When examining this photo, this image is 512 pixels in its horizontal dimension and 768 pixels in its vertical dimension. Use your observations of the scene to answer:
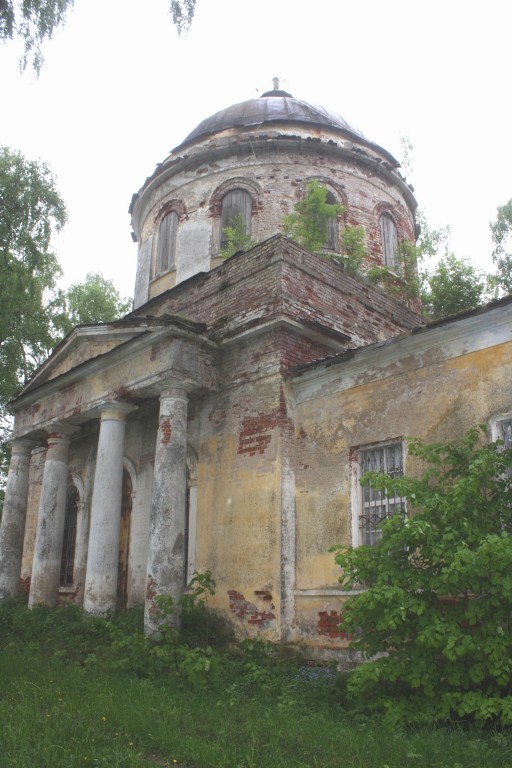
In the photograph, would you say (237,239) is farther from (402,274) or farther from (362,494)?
(362,494)

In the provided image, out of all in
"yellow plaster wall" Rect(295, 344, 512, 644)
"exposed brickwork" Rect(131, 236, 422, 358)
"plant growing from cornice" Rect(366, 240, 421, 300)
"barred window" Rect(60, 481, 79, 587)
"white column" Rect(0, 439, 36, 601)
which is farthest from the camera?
"plant growing from cornice" Rect(366, 240, 421, 300)

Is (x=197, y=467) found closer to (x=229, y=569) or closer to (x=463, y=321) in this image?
(x=229, y=569)

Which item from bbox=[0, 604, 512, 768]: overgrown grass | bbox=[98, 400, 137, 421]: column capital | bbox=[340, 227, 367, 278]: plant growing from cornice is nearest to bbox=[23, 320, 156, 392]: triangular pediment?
bbox=[98, 400, 137, 421]: column capital

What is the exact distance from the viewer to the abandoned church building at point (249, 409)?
812 centimetres

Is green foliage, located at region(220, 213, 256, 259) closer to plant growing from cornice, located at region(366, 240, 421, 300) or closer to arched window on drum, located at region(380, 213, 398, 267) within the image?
plant growing from cornice, located at region(366, 240, 421, 300)

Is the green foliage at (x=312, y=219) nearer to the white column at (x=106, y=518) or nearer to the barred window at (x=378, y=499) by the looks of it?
the white column at (x=106, y=518)

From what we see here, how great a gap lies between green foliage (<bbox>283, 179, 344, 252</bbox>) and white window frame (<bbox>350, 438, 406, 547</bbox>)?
17.8 ft

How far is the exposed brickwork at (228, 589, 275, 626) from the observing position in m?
8.48

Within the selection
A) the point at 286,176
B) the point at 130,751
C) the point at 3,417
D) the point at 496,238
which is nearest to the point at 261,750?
the point at 130,751

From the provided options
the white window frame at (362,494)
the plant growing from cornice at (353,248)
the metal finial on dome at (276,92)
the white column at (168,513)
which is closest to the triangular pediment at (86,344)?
the white column at (168,513)

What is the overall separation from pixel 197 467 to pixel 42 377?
181 inches

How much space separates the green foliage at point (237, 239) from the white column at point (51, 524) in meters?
4.52

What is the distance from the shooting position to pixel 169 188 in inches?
591

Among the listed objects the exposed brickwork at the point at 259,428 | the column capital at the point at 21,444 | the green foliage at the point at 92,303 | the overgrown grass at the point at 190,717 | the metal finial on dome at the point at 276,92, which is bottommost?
the overgrown grass at the point at 190,717
